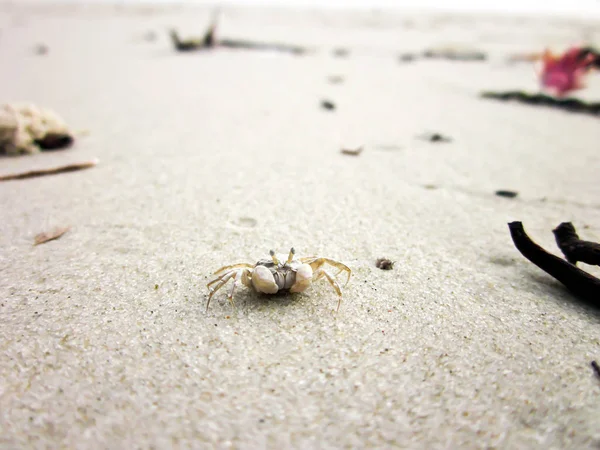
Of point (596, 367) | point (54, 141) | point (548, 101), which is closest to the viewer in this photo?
point (596, 367)

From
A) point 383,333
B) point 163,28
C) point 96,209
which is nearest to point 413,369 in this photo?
point 383,333

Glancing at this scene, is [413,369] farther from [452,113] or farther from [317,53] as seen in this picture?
[317,53]

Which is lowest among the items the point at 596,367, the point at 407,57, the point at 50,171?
the point at 50,171

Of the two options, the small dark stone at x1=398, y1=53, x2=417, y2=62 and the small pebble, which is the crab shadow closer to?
the small pebble

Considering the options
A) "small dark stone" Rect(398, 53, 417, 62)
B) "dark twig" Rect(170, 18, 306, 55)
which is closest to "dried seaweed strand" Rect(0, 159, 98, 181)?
"dark twig" Rect(170, 18, 306, 55)

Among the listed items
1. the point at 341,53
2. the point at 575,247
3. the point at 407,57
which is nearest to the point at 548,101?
the point at 407,57

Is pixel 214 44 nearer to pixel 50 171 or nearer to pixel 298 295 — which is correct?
pixel 50 171
